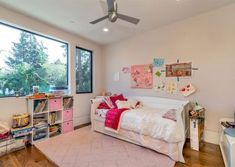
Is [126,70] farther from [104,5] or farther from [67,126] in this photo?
[67,126]

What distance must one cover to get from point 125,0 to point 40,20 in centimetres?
198

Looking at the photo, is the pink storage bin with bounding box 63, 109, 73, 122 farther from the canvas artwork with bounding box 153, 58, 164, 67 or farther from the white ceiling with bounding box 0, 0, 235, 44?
the canvas artwork with bounding box 153, 58, 164, 67

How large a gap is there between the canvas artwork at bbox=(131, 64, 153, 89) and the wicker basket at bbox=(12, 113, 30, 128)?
2.68 metres

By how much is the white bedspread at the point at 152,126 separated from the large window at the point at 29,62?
2026 mm

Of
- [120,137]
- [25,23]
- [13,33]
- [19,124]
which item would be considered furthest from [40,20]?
[120,137]

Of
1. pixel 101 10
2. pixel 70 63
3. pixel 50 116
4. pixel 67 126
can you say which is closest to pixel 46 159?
pixel 50 116

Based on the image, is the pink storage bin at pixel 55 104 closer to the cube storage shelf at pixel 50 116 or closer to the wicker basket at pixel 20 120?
the cube storage shelf at pixel 50 116

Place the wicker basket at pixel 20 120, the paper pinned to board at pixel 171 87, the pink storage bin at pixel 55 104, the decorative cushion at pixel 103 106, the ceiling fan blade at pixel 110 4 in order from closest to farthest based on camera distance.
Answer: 1. the ceiling fan blade at pixel 110 4
2. the wicker basket at pixel 20 120
3. the pink storage bin at pixel 55 104
4. the paper pinned to board at pixel 171 87
5. the decorative cushion at pixel 103 106

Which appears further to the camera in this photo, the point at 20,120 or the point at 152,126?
the point at 20,120

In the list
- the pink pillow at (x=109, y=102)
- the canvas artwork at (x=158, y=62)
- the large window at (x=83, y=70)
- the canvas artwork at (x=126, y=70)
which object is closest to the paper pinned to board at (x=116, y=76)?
the canvas artwork at (x=126, y=70)

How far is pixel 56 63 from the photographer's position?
146 inches

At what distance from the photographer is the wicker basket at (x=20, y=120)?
8.69 feet

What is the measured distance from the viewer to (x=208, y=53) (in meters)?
2.89

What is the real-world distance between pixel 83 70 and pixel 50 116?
1.73 m
